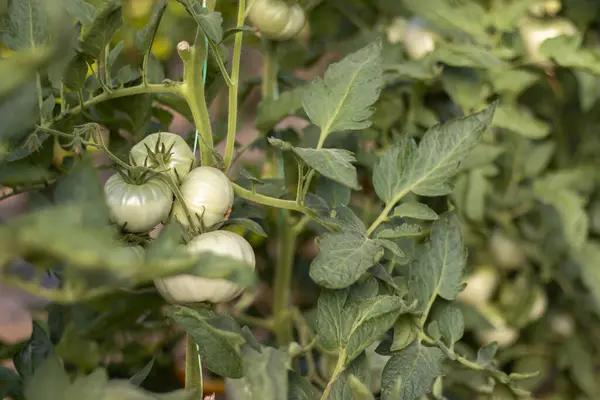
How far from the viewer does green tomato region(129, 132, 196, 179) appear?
42 centimetres

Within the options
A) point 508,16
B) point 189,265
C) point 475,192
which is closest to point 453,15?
point 508,16

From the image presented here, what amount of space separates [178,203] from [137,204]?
0.12ft

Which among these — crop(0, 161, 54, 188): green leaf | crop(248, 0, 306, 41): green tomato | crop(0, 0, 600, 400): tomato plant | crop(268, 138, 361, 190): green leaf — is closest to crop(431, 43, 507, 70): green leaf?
crop(0, 0, 600, 400): tomato plant

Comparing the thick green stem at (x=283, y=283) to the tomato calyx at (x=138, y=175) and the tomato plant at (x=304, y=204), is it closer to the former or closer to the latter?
the tomato plant at (x=304, y=204)

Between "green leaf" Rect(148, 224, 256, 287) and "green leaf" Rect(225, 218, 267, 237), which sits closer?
"green leaf" Rect(148, 224, 256, 287)

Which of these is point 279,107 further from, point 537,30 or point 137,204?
point 537,30

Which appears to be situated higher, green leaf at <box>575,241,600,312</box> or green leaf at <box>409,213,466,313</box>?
green leaf at <box>409,213,466,313</box>

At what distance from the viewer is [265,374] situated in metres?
0.35

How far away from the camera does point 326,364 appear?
0.64 m

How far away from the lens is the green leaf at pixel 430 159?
433mm

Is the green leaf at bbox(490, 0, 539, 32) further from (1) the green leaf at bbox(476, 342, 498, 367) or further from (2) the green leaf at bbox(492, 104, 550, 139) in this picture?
(1) the green leaf at bbox(476, 342, 498, 367)

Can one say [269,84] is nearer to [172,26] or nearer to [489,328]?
[172,26]

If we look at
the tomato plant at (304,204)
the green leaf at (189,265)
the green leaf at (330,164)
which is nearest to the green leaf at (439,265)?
the tomato plant at (304,204)

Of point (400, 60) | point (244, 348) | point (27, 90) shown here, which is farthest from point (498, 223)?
point (27, 90)
